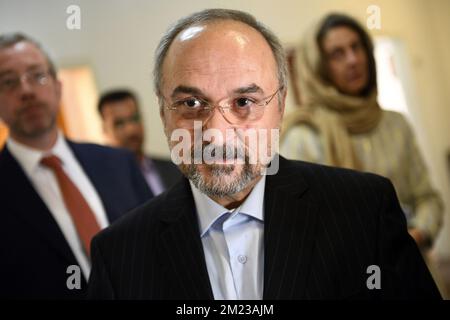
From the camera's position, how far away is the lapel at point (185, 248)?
750 millimetres

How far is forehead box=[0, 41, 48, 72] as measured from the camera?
966mm

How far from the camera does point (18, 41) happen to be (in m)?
0.99

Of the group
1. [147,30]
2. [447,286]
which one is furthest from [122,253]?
[447,286]

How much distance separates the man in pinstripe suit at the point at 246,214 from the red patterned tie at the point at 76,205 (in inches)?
7.2

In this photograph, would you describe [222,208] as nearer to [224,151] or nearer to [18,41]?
[224,151]

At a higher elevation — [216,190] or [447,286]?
[216,190]

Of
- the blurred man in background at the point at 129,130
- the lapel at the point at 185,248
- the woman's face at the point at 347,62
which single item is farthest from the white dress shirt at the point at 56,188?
the woman's face at the point at 347,62

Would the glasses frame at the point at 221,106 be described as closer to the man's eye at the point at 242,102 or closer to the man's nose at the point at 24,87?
the man's eye at the point at 242,102

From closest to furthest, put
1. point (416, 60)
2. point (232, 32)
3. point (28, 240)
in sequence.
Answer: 1. point (232, 32)
2. point (28, 240)
3. point (416, 60)

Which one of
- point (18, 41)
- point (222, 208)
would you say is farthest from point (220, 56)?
point (18, 41)

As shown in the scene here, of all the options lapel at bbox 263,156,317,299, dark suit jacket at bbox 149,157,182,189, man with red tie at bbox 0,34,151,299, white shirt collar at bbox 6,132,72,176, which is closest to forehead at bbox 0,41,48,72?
man with red tie at bbox 0,34,151,299

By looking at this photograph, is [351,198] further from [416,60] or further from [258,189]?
[416,60]

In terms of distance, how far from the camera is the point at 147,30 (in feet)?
3.24
